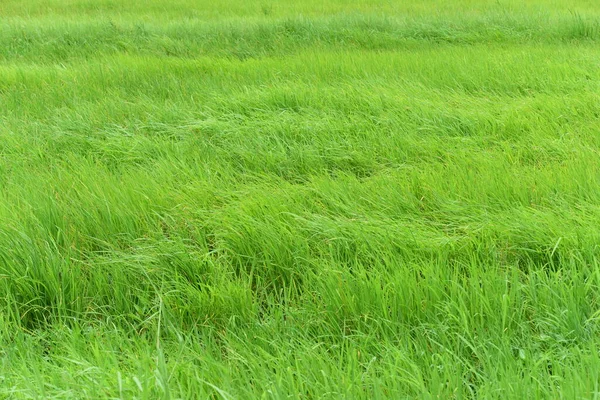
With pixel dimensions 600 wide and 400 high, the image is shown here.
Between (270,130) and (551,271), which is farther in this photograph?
(270,130)

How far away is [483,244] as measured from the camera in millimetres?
1967

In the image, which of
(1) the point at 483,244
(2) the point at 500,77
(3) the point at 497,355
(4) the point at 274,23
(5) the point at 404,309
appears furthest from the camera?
(4) the point at 274,23

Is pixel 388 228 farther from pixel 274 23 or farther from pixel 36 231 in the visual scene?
pixel 274 23

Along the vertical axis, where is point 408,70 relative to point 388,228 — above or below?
above

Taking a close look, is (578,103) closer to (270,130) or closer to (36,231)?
(270,130)

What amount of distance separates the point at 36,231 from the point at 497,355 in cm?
185

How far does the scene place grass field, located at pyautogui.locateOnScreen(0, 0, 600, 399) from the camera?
1356mm

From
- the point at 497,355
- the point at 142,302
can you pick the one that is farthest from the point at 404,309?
the point at 142,302

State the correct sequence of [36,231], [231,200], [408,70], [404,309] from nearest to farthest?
[404,309] < [36,231] < [231,200] < [408,70]

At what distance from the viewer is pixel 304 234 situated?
2.12m

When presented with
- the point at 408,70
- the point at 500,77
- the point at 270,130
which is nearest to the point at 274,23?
the point at 408,70

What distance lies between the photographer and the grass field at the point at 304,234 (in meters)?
1.36

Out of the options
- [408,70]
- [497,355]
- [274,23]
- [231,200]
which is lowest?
[497,355]

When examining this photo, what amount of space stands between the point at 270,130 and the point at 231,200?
1.11 meters
